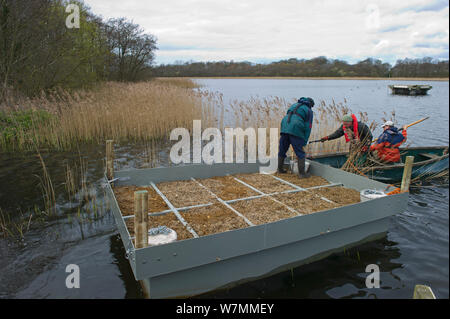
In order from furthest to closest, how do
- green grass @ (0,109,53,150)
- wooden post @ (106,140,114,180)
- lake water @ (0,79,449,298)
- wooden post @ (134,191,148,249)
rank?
green grass @ (0,109,53,150), wooden post @ (106,140,114,180), lake water @ (0,79,449,298), wooden post @ (134,191,148,249)

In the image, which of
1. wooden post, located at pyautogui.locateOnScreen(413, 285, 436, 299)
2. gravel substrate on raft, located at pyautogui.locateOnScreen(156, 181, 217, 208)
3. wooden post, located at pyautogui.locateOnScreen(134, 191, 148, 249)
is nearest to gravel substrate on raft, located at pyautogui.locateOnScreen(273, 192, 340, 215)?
gravel substrate on raft, located at pyautogui.locateOnScreen(156, 181, 217, 208)

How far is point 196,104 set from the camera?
11.6m

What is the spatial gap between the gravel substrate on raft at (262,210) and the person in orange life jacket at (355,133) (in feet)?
8.42

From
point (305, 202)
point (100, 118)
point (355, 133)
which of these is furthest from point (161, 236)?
point (100, 118)

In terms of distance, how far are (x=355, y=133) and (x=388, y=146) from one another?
933mm

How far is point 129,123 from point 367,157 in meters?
6.91

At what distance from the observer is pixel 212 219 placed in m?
3.81

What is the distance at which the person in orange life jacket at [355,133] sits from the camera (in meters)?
6.23

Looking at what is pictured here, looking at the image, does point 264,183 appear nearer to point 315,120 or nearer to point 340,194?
point 340,194

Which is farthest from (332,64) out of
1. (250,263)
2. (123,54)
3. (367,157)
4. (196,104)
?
(250,263)

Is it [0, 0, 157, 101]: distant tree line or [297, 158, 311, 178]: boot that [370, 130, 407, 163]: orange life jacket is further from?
[0, 0, 157, 101]: distant tree line

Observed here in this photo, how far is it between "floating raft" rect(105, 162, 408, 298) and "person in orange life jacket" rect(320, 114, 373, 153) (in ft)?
3.65

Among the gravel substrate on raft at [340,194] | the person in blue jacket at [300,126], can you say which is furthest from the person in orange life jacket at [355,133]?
the gravel substrate on raft at [340,194]

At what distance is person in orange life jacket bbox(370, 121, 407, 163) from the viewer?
6488 millimetres
